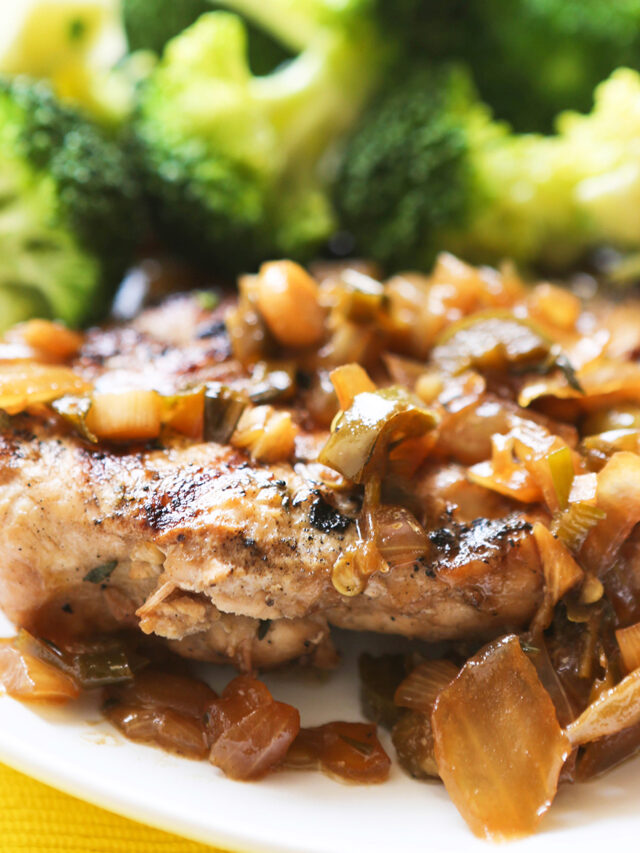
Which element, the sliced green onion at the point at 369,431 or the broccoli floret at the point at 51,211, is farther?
the broccoli floret at the point at 51,211

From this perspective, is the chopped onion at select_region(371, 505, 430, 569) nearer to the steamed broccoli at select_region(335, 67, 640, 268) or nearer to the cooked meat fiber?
the cooked meat fiber

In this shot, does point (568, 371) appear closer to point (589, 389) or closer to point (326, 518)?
point (589, 389)

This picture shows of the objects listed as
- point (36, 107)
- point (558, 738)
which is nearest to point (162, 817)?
point (558, 738)

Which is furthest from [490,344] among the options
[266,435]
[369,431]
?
[266,435]

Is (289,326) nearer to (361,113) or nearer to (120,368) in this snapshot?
(120,368)

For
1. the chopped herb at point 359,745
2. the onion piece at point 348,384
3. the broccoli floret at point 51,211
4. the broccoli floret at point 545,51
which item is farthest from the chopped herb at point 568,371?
the broccoli floret at point 545,51

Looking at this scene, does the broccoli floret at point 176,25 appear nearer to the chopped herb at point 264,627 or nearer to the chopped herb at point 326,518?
the chopped herb at point 326,518
